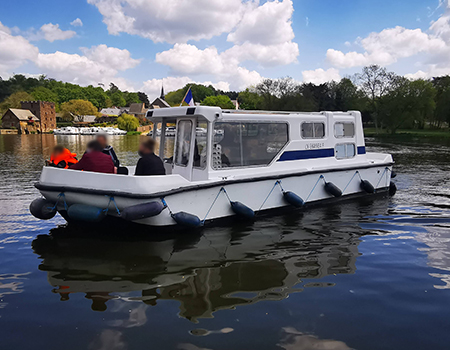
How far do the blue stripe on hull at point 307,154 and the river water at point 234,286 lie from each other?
1.38m

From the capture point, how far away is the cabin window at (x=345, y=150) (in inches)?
401

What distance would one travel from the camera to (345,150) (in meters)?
10.4

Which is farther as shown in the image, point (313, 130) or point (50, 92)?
point (50, 92)

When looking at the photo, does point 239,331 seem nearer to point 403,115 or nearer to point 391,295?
point 391,295

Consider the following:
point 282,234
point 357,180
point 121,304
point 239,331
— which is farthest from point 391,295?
point 357,180

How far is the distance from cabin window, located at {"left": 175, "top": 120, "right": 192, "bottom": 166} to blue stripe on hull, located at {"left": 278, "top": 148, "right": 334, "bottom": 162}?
2.12 meters

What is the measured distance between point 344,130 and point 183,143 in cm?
452

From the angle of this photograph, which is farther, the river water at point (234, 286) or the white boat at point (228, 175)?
the white boat at point (228, 175)

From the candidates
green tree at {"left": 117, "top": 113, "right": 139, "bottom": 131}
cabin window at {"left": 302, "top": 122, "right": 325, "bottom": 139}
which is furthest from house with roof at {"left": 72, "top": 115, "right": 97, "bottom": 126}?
cabin window at {"left": 302, "top": 122, "right": 325, "bottom": 139}

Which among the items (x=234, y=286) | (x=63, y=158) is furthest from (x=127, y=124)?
(x=234, y=286)

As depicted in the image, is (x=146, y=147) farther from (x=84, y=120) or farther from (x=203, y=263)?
(x=84, y=120)

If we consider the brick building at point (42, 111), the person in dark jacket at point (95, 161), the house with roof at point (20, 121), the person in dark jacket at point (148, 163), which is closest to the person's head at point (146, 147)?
the person in dark jacket at point (148, 163)

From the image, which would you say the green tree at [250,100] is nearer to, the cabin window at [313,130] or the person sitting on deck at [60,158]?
the cabin window at [313,130]

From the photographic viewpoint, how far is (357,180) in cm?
1053
